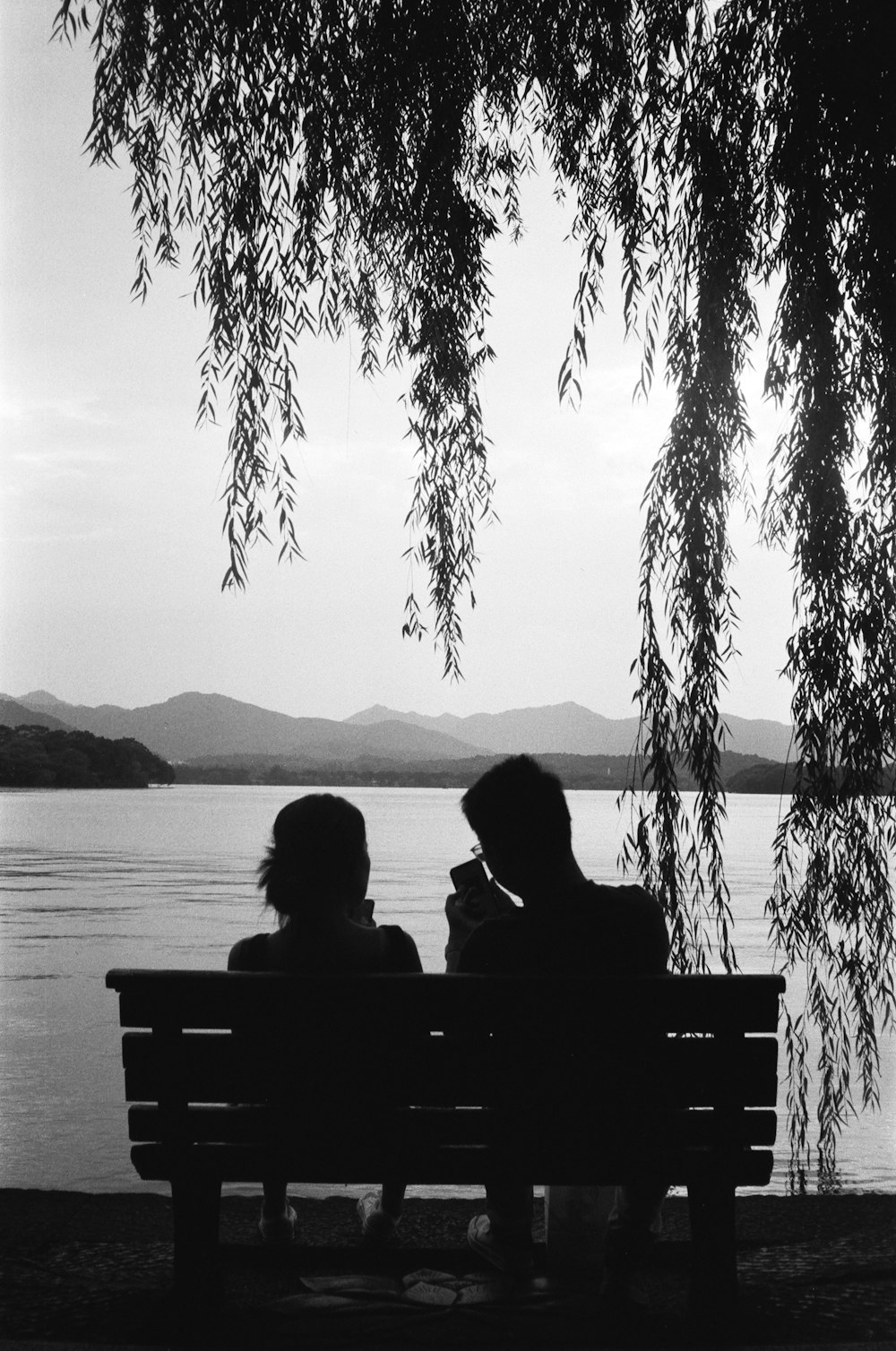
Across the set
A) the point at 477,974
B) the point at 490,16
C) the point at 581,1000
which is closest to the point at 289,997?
the point at 477,974

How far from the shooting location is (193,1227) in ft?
8.84

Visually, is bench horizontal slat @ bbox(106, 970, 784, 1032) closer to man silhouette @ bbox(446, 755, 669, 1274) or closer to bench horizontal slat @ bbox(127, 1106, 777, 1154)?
man silhouette @ bbox(446, 755, 669, 1274)

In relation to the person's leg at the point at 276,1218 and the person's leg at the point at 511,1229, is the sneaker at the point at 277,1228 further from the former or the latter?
the person's leg at the point at 511,1229

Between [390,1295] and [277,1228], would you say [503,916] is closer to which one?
[390,1295]

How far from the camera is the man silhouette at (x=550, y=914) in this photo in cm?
271

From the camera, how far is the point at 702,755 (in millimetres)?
3492

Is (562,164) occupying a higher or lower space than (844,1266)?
higher

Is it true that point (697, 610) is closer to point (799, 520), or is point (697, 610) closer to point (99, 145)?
point (799, 520)

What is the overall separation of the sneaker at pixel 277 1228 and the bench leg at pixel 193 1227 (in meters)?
0.53

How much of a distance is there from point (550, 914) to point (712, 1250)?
801mm

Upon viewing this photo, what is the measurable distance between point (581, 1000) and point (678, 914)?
3.44ft

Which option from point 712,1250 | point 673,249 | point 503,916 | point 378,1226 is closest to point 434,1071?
point 503,916

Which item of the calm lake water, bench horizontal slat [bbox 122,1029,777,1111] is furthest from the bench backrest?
the calm lake water

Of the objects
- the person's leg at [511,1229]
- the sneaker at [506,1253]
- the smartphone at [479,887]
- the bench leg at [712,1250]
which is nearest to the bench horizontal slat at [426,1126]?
the bench leg at [712,1250]
